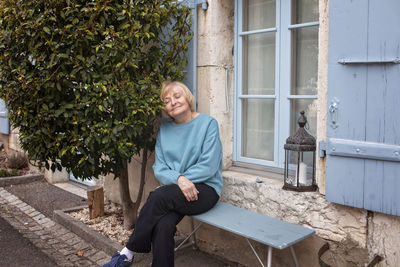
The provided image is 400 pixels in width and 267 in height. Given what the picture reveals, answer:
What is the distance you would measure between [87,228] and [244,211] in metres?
1.87

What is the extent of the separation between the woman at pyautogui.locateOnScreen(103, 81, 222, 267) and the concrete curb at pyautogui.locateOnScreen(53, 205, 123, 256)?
0.68 meters

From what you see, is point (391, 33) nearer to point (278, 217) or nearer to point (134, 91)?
point (278, 217)

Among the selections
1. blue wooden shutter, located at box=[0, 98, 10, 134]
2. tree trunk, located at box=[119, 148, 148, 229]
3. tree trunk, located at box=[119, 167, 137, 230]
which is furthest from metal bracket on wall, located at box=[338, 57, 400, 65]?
blue wooden shutter, located at box=[0, 98, 10, 134]

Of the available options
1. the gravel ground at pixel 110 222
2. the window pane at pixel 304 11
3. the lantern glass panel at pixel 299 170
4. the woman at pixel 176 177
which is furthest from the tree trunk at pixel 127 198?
the window pane at pixel 304 11

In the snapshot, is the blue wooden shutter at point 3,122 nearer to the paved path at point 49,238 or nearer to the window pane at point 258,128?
the paved path at point 49,238

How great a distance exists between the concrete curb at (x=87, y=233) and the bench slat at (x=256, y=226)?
46.3 inches

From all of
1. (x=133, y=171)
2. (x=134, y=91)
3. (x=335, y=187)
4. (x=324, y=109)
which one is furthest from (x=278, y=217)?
(x=133, y=171)

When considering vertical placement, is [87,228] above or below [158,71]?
below

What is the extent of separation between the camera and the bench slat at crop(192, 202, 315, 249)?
2.63 m

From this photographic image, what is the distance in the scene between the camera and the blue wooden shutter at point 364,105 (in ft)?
7.98

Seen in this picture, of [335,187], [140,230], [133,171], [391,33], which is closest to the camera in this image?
[391,33]

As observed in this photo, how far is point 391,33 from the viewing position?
2.40 metres

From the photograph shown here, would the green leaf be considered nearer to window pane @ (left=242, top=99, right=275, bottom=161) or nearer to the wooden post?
window pane @ (left=242, top=99, right=275, bottom=161)

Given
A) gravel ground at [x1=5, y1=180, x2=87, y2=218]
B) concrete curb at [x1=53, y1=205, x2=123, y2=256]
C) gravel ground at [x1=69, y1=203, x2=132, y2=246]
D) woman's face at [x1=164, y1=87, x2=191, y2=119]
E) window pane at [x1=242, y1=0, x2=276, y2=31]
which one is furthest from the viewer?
gravel ground at [x1=5, y1=180, x2=87, y2=218]
